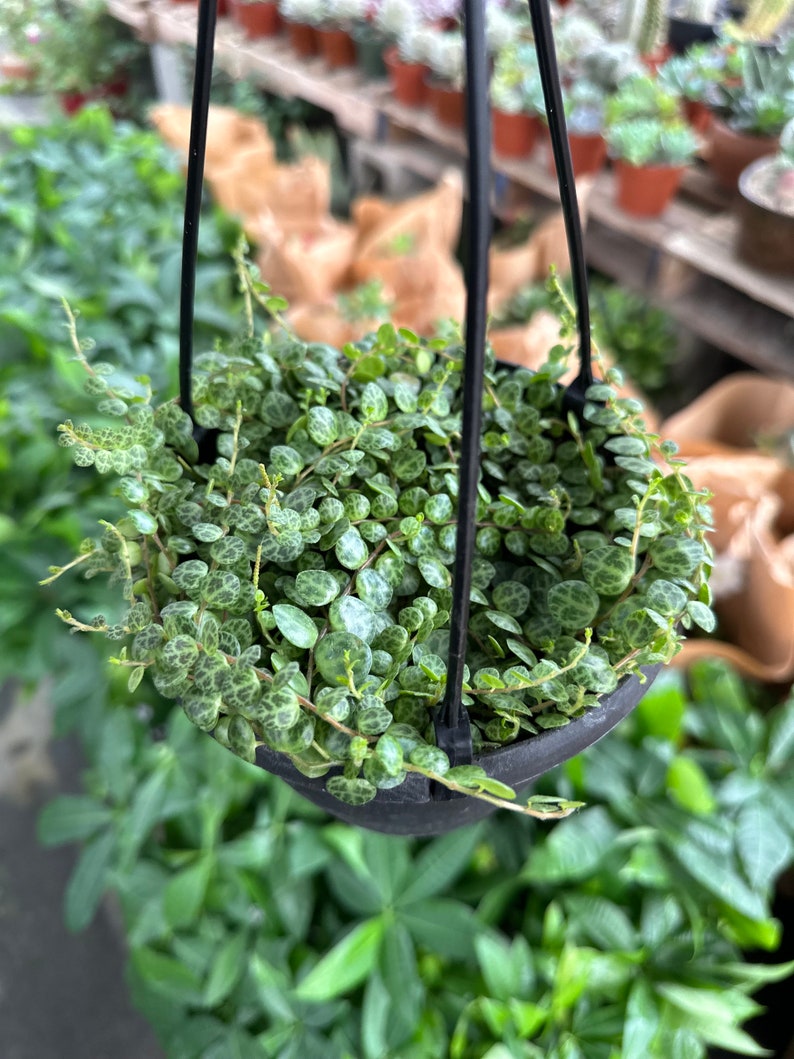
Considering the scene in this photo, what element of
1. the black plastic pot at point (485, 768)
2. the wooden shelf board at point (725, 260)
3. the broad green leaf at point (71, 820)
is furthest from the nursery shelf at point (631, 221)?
the broad green leaf at point (71, 820)

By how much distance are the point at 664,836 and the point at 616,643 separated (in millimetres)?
723

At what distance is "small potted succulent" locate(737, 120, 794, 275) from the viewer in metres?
1.08

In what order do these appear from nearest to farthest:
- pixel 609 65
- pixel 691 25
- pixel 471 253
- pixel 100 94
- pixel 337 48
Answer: pixel 471 253, pixel 609 65, pixel 691 25, pixel 337 48, pixel 100 94

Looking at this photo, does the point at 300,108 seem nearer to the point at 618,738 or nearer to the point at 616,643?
the point at 618,738

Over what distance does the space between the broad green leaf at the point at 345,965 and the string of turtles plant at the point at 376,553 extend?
2.07 ft

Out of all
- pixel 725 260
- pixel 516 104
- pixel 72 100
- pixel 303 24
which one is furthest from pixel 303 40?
pixel 725 260

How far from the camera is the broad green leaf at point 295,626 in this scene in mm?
354

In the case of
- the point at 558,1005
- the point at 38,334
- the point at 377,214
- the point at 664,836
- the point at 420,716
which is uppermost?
the point at 420,716

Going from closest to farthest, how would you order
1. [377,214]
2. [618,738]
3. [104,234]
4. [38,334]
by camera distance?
1. [618,738]
2. [38,334]
3. [104,234]
4. [377,214]

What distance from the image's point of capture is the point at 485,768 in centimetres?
35

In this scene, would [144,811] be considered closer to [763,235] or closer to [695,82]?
[763,235]

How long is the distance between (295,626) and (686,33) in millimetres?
2013

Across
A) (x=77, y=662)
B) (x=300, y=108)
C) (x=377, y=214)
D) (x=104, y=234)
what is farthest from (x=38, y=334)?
(x=300, y=108)

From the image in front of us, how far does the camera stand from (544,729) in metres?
0.38
